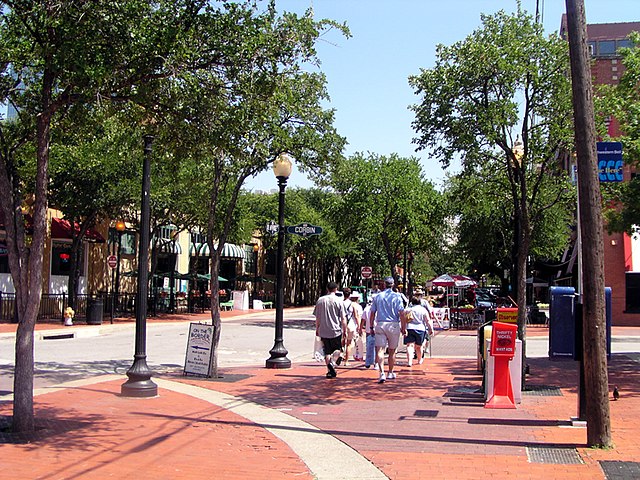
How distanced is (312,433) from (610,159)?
5820 millimetres

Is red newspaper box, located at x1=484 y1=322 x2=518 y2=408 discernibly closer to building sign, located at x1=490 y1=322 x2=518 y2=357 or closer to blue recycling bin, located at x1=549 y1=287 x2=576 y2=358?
building sign, located at x1=490 y1=322 x2=518 y2=357

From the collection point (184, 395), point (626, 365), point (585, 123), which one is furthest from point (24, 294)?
point (626, 365)

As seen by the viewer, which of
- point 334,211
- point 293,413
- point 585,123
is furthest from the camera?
point 334,211

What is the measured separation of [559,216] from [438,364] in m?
22.8

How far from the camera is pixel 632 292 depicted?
3438 centimetres

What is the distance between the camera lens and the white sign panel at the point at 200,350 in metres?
12.9

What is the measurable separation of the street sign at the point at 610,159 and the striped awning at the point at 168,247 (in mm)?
28674

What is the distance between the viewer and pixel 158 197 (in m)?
28.2

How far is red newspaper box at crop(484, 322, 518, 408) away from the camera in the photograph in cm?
1008

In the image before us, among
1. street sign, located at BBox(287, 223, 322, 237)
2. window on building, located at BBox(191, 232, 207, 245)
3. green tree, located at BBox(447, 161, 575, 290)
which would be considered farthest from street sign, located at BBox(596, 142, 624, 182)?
window on building, located at BBox(191, 232, 207, 245)

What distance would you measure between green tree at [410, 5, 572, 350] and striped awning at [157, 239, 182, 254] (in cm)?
2569

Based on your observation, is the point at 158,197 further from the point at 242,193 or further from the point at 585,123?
the point at 585,123

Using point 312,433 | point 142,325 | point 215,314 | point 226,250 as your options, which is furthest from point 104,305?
point 312,433

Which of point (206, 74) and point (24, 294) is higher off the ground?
point (206, 74)
